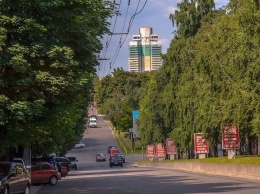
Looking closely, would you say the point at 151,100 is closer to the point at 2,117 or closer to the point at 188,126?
the point at 188,126

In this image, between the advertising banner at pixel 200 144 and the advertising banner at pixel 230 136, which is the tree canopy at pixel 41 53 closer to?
the advertising banner at pixel 230 136

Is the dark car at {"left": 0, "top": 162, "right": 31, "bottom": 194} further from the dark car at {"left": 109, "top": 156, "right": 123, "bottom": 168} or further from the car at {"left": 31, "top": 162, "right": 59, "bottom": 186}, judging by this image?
the dark car at {"left": 109, "top": 156, "right": 123, "bottom": 168}

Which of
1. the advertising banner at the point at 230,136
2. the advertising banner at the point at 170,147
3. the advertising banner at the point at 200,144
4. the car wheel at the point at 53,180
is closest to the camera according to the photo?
the car wheel at the point at 53,180

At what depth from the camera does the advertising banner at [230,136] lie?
46.3 metres

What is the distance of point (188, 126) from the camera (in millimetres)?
62625

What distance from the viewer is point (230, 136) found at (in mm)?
46812

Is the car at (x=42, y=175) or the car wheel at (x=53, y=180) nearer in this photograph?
the car at (x=42, y=175)

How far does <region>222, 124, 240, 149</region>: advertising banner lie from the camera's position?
46.3 metres

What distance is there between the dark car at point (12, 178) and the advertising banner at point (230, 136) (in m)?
23.7

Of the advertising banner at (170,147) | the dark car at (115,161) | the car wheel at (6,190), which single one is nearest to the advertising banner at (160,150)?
the advertising banner at (170,147)

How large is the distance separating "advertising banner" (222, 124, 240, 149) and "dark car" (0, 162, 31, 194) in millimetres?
23750

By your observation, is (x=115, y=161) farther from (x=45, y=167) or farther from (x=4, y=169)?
(x=4, y=169)

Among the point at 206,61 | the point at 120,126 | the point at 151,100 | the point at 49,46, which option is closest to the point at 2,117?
the point at 49,46

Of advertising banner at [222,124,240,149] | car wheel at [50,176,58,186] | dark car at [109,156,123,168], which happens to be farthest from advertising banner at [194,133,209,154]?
dark car at [109,156,123,168]
